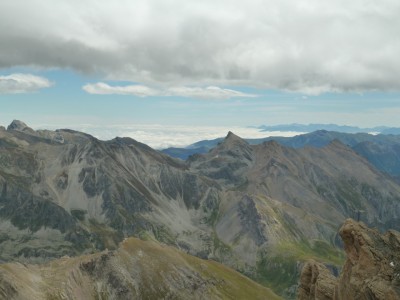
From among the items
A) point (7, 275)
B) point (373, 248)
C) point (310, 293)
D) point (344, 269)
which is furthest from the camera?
point (7, 275)

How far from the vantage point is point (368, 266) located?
2640 inches

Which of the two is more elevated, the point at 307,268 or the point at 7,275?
the point at 307,268

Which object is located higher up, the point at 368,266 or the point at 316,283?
the point at 368,266

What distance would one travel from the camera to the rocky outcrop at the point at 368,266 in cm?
6219

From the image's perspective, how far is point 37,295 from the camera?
191875 mm

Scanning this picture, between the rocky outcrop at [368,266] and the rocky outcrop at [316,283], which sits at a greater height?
the rocky outcrop at [368,266]

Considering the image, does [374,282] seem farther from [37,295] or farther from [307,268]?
[37,295]

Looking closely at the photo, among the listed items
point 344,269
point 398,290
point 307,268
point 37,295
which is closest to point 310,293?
point 307,268

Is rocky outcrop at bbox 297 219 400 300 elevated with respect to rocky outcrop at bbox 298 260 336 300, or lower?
elevated

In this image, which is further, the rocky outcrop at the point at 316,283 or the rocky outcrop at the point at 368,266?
the rocky outcrop at the point at 316,283

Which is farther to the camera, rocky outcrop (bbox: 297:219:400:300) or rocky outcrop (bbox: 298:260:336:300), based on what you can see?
rocky outcrop (bbox: 298:260:336:300)

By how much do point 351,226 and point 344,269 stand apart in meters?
6.68

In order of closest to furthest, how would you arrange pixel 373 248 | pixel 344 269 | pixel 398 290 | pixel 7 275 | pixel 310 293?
1. pixel 398 290
2. pixel 373 248
3. pixel 344 269
4. pixel 310 293
5. pixel 7 275

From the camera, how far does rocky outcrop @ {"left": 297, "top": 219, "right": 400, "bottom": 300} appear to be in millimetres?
62188
